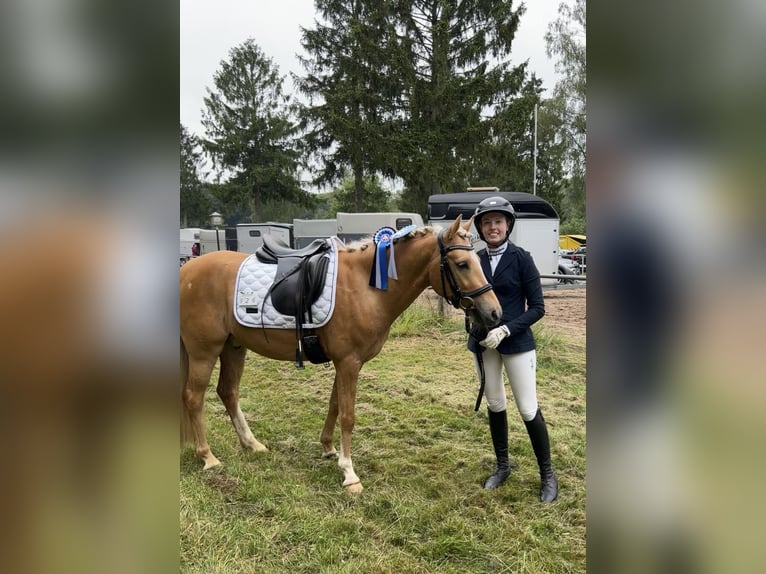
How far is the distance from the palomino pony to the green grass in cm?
26

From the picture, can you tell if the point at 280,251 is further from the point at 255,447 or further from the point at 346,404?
the point at 255,447

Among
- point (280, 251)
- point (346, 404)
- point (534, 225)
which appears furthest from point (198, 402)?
point (534, 225)

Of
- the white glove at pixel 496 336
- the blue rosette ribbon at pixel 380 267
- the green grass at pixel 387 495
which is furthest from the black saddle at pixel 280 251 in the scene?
the green grass at pixel 387 495

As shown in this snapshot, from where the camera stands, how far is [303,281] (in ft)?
10.3

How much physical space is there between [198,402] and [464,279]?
6.86ft

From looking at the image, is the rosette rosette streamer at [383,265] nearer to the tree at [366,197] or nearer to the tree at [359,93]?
the tree at [359,93]

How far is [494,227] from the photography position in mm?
2771

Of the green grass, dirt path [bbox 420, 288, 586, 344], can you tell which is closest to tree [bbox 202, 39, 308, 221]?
dirt path [bbox 420, 288, 586, 344]

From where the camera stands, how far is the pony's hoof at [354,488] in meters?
2.92

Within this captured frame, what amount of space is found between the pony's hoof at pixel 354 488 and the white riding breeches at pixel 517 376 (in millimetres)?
1015

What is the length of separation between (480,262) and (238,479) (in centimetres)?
213

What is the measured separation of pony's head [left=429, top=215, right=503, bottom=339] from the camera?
266 cm
